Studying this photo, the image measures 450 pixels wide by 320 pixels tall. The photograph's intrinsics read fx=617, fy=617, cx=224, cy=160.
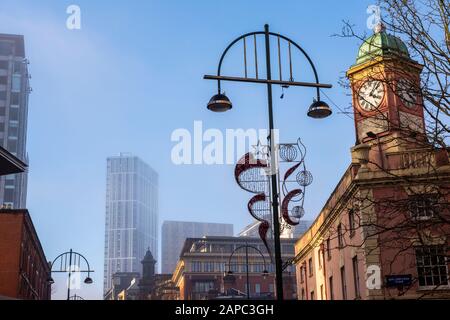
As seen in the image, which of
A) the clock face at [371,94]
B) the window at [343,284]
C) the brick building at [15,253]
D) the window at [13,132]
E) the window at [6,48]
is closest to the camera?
the clock face at [371,94]

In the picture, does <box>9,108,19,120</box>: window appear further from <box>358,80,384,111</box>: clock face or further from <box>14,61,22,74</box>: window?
<box>358,80,384,111</box>: clock face

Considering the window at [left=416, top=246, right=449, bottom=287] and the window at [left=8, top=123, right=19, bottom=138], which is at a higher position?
the window at [left=8, top=123, right=19, bottom=138]

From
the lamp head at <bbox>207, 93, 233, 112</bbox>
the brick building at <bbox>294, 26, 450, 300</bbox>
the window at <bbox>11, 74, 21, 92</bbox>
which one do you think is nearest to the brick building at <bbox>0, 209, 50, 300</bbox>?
the brick building at <bbox>294, 26, 450, 300</bbox>

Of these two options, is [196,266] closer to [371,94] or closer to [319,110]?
[319,110]

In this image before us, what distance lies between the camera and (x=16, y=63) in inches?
5797

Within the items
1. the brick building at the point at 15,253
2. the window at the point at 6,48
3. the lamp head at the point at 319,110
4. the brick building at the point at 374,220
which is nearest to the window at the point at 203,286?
the brick building at the point at 15,253

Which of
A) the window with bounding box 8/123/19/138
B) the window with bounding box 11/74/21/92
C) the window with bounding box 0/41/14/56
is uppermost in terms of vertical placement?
the window with bounding box 0/41/14/56

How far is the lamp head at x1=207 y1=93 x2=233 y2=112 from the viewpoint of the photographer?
14.6 metres

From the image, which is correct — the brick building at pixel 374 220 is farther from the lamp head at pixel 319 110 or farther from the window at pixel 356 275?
the lamp head at pixel 319 110

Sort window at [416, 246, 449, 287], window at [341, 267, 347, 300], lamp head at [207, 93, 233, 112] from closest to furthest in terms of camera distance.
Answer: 1. window at [416, 246, 449, 287]
2. lamp head at [207, 93, 233, 112]
3. window at [341, 267, 347, 300]

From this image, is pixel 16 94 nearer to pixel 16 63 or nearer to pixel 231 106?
pixel 16 63

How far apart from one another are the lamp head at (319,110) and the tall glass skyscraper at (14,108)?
12775cm

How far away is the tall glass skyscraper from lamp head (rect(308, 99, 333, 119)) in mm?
127750

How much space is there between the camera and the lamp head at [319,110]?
584 inches
